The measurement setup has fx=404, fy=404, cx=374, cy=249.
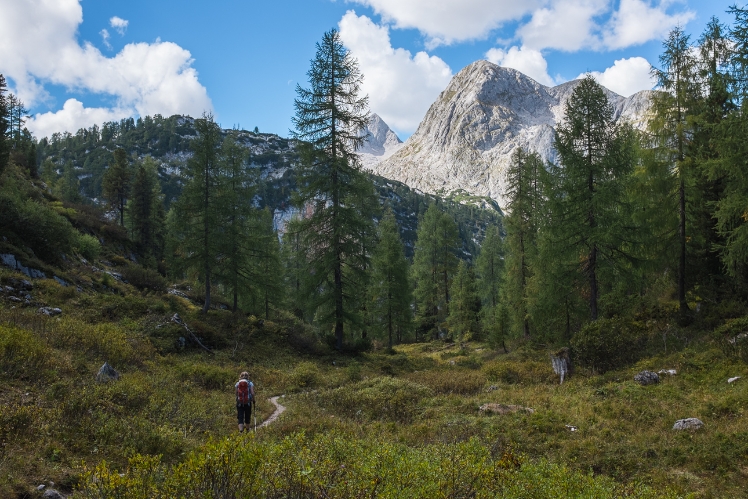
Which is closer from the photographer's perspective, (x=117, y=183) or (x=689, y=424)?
(x=689, y=424)

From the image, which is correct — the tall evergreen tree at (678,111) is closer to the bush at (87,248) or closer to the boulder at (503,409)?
the boulder at (503,409)

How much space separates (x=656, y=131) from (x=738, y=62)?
17.8ft

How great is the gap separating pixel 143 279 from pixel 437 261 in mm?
28793

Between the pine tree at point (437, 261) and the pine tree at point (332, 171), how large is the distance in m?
22.8

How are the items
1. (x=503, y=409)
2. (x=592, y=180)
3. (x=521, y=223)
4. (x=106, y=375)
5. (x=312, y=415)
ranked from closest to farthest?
(x=106, y=375)
(x=312, y=415)
(x=503, y=409)
(x=592, y=180)
(x=521, y=223)

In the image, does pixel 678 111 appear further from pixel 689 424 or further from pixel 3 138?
pixel 3 138

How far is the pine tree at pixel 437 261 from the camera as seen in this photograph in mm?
44562

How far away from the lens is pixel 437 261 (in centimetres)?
4509

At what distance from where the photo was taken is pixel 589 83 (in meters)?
19.5

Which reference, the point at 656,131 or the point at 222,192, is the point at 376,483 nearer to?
the point at 656,131

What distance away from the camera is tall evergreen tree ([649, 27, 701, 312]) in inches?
693

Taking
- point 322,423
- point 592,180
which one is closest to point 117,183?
point 322,423

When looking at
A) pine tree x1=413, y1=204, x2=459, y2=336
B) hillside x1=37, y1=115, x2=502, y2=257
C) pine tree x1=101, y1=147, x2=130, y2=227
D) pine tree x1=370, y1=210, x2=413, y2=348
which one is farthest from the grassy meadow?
hillside x1=37, y1=115, x2=502, y2=257

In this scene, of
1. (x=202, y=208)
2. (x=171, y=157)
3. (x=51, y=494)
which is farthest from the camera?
(x=171, y=157)
